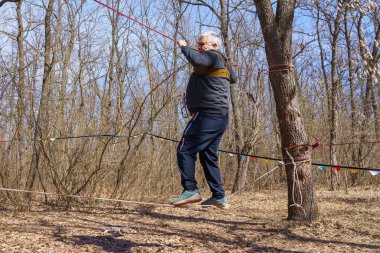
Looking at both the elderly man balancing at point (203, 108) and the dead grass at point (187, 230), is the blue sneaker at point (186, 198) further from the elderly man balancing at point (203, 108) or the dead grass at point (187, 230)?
the dead grass at point (187, 230)

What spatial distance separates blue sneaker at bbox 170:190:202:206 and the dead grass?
2.59ft

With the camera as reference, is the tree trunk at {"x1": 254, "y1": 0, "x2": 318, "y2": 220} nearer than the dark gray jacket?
No

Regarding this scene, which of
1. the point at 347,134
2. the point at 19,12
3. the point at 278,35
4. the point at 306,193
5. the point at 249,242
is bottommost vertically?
the point at 249,242

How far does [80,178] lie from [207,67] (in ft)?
13.7

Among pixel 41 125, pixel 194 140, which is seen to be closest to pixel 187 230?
pixel 194 140

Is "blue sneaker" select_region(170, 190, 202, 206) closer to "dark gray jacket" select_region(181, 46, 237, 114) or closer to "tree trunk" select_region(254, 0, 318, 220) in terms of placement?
"dark gray jacket" select_region(181, 46, 237, 114)

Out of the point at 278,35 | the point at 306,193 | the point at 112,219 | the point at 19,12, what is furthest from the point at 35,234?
the point at 19,12

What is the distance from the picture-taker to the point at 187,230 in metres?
5.31

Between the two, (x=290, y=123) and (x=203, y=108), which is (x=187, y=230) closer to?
(x=290, y=123)

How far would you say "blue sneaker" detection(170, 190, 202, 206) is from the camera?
3.69 metres

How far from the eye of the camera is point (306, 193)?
546 cm

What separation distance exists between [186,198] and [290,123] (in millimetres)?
2274

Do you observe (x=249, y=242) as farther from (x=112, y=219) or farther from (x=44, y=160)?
(x=44, y=160)

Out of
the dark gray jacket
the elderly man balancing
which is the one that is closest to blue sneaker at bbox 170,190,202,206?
the elderly man balancing
